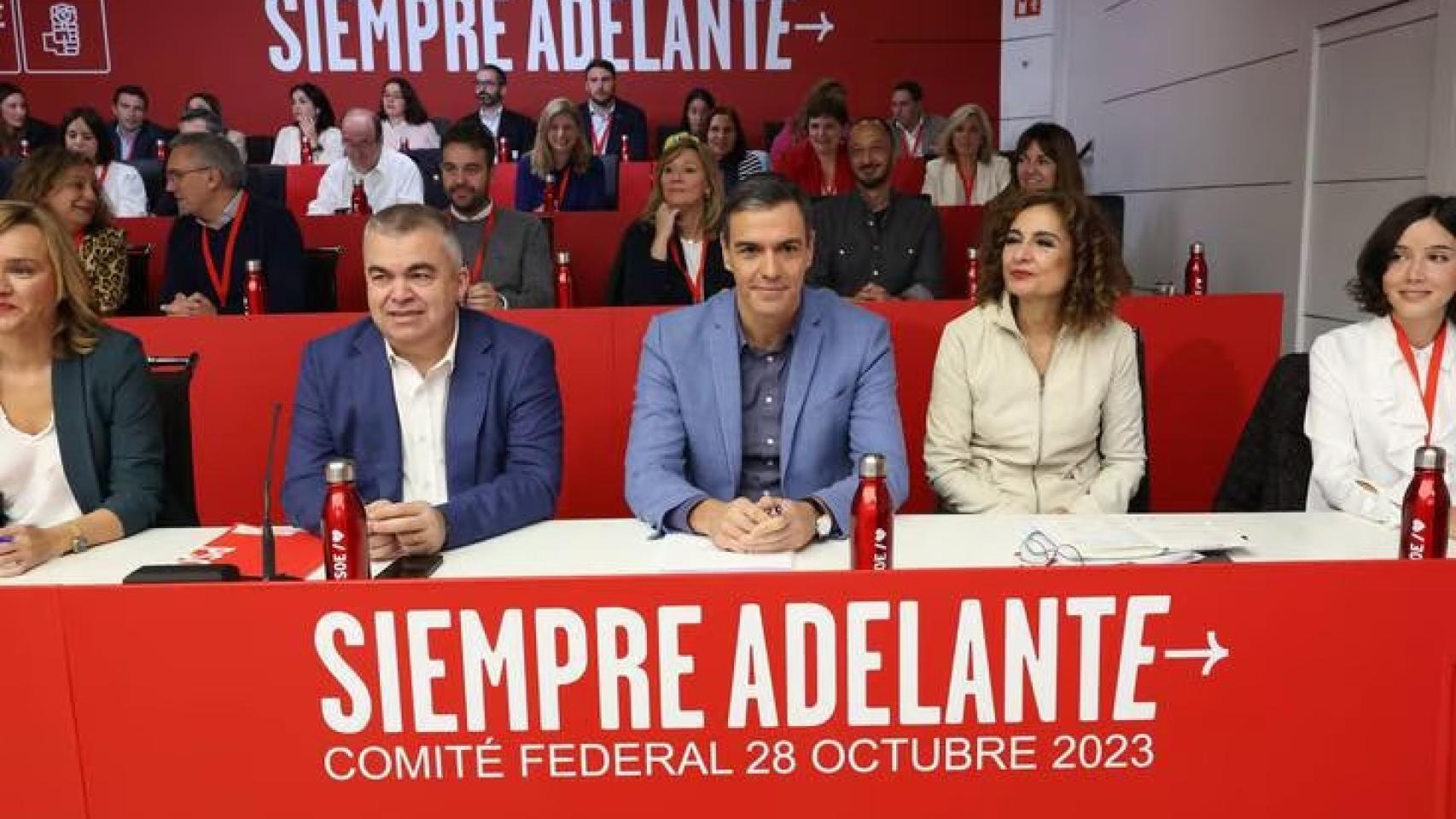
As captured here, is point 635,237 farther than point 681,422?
Yes

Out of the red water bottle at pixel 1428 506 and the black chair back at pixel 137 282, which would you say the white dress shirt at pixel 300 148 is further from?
the red water bottle at pixel 1428 506

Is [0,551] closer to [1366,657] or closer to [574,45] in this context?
[1366,657]

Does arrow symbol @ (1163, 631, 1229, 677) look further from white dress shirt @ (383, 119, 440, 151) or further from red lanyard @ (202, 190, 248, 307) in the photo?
white dress shirt @ (383, 119, 440, 151)

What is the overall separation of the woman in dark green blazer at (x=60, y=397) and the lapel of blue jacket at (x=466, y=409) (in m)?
0.52

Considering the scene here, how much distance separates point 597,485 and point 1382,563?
2393mm

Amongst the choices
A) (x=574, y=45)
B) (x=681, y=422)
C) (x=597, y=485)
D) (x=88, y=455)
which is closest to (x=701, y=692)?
(x=681, y=422)

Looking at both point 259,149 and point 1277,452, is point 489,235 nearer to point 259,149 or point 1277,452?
point 1277,452

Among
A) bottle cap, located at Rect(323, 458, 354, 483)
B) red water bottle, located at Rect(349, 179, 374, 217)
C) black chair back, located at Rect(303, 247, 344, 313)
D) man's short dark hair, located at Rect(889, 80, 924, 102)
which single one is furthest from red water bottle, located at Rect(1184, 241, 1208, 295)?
man's short dark hair, located at Rect(889, 80, 924, 102)

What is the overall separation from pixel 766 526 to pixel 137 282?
10.9 feet

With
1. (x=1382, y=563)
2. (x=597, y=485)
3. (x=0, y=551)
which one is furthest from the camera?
(x=597, y=485)

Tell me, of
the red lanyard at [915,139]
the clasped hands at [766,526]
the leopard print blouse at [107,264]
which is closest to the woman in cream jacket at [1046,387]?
the clasped hands at [766,526]

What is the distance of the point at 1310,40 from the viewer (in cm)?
467

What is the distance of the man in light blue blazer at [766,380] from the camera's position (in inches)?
89.9

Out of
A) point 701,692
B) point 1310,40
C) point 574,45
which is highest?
point 574,45
